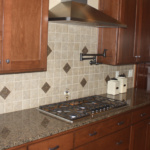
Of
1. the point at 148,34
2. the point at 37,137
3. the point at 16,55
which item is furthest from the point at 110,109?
the point at 148,34

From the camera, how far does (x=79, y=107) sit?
265 cm

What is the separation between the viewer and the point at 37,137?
1835mm

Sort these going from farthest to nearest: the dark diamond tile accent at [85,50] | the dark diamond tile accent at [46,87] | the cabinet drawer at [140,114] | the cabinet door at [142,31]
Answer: the cabinet door at [142,31]
the dark diamond tile accent at [85,50]
the cabinet drawer at [140,114]
the dark diamond tile accent at [46,87]

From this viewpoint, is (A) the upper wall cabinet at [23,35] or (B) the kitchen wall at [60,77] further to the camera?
(B) the kitchen wall at [60,77]

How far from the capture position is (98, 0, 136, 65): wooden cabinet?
304cm

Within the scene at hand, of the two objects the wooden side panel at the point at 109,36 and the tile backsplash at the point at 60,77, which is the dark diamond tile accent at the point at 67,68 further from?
the wooden side panel at the point at 109,36

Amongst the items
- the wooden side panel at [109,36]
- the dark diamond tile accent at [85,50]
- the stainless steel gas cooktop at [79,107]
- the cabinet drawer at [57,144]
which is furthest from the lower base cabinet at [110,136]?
the dark diamond tile accent at [85,50]

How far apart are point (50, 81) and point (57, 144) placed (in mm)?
866

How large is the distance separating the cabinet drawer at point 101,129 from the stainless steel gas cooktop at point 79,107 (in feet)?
0.41

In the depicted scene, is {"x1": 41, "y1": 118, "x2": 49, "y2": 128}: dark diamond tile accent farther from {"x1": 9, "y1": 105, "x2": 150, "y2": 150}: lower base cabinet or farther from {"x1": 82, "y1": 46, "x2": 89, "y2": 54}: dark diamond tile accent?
{"x1": 82, "y1": 46, "x2": 89, "y2": 54}: dark diamond tile accent

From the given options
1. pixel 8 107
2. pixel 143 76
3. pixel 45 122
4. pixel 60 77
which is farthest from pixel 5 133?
pixel 143 76

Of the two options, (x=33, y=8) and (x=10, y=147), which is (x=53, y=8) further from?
(x=10, y=147)

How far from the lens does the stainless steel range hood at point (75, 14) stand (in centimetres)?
222

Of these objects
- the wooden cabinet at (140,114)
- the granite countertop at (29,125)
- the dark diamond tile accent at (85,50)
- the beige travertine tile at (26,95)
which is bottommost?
the wooden cabinet at (140,114)
